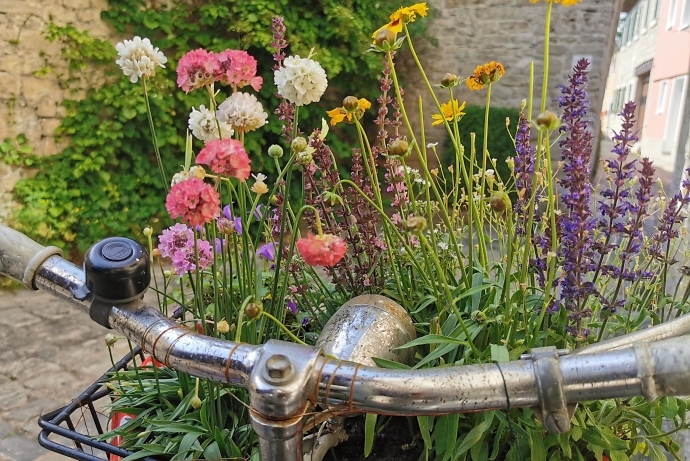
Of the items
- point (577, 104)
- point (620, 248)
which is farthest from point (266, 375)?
point (620, 248)

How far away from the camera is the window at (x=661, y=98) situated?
13633 millimetres

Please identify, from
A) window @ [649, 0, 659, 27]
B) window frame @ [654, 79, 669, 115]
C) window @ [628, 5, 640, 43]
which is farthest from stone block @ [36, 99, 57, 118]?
window @ [628, 5, 640, 43]


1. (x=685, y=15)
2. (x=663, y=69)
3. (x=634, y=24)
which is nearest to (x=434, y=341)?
(x=685, y=15)

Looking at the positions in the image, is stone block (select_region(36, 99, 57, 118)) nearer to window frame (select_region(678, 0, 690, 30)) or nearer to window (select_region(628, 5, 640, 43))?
window frame (select_region(678, 0, 690, 30))

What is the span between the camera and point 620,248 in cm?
121

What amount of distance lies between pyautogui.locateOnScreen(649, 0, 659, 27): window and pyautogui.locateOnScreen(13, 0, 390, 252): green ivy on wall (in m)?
13.7

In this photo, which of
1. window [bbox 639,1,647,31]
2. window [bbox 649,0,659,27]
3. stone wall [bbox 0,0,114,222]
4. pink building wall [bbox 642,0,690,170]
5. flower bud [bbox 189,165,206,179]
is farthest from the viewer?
window [bbox 639,1,647,31]

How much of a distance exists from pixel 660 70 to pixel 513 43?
1037 cm

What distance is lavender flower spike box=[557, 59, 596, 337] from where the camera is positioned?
0.80m

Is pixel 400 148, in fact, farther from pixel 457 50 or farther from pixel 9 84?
pixel 457 50

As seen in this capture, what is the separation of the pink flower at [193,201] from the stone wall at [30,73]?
4.17 meters

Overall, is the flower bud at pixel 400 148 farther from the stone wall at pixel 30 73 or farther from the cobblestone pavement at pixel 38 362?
the stone wall at pixel 30 73

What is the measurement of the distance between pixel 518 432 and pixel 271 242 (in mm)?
654

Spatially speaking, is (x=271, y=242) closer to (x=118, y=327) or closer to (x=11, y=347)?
(x=118, y=327)
